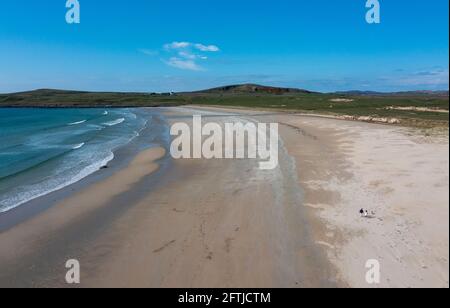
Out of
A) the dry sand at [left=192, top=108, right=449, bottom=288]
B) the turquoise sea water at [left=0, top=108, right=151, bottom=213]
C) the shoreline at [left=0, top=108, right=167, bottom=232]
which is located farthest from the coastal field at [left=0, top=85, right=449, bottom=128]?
the turquoise sea water at [left=0, top=108, right=151, bottom=213]

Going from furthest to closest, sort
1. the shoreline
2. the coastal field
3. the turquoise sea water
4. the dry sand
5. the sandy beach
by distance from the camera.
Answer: the coastal field
the turquoise sea water
the shoreline
the sandy beach
the dry sand

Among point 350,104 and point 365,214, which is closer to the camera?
point 365,214

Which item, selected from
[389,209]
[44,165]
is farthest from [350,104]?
[389,209]

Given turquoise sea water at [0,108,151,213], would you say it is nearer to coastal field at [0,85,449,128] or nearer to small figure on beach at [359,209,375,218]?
small figure on beach at [359,209,375,218]

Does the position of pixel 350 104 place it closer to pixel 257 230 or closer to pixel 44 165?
pixel 44 165

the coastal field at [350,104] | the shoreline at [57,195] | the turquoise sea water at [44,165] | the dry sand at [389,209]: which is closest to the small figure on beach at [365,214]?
the dry sand at [389,209]

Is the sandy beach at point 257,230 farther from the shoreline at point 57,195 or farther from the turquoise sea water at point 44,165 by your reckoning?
the turquoise sea water at point 44,165
